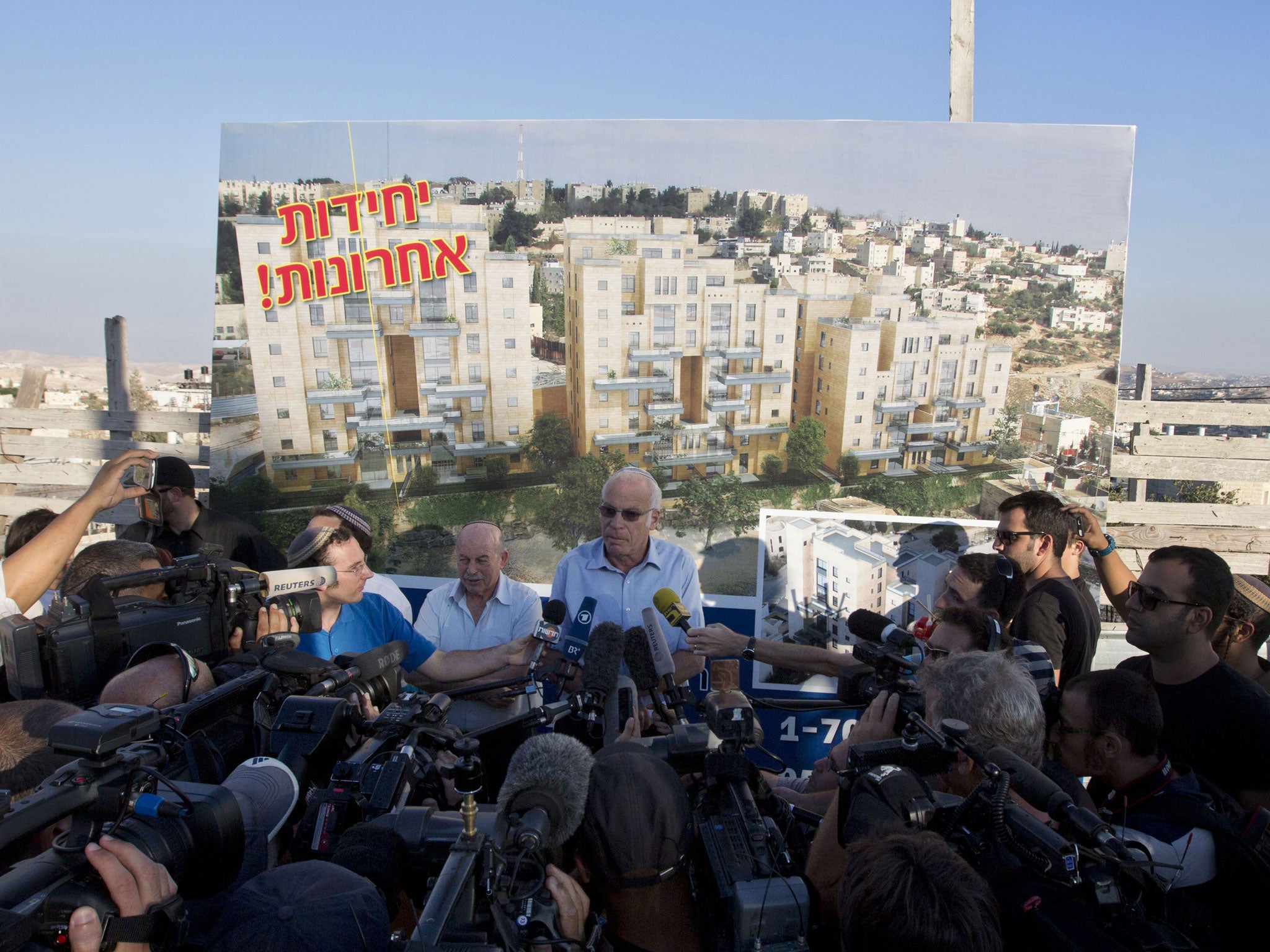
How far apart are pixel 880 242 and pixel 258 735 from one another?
4.34 metres

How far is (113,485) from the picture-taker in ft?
11.7

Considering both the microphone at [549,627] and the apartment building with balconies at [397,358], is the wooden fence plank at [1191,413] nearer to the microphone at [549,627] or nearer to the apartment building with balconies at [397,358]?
the apartment building with balconies at [397,358]

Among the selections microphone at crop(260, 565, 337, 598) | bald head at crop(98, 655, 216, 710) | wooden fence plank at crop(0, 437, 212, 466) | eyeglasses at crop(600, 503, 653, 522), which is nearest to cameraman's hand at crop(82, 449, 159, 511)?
microphone at crop(260, 565, 337, 598)

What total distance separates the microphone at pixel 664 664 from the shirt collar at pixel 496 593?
1322 millimetres

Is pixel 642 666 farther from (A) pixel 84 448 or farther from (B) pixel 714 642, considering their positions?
(A) pixel 84 448

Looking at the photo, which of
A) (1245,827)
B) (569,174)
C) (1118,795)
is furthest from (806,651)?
(569,174)

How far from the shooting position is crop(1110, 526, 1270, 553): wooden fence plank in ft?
18.3

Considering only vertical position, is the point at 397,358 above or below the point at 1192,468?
above

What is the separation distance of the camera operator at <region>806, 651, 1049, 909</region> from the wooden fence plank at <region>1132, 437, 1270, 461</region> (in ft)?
13.9

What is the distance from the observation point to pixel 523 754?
1872mm

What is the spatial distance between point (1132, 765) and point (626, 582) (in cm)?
237

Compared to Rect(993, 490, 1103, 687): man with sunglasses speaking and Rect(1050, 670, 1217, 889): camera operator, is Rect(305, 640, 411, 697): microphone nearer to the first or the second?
Rect(1050, 670, 1217, 889): camera operator

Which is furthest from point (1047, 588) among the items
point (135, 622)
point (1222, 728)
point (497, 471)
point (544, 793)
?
point (135, 622)

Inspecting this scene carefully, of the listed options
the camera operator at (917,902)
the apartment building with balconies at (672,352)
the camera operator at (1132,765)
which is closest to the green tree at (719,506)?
the apartment building with balconies at (672,352)
